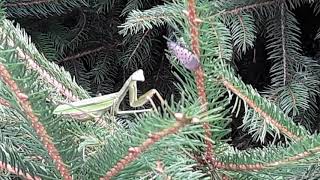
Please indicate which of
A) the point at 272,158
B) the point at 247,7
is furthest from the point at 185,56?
the point at 247,7

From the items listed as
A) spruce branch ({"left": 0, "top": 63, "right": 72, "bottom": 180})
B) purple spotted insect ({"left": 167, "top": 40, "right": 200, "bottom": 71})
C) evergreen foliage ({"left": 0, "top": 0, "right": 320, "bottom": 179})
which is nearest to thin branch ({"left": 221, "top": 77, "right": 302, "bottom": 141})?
evergreen foliage ({"left": 0, "top": 0, "right": 320, "bottom": 179})

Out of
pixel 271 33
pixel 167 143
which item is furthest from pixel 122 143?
pixel 271 33

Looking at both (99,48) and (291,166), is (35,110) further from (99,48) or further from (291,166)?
(99,48)

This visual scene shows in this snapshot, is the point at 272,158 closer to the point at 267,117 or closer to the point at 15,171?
the point at 267,117

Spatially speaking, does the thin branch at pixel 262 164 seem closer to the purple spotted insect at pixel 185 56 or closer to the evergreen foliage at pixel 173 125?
the evergreen foliage at pixel 173 125

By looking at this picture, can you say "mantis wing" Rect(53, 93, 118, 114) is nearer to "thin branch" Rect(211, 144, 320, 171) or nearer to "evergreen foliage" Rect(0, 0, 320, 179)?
"evergreen foliage" Rect(0, 0, 320, 179)

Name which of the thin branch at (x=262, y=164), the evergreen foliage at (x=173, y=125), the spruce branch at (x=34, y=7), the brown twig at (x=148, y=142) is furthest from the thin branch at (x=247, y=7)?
the brown twig at (x=148, y=142)
